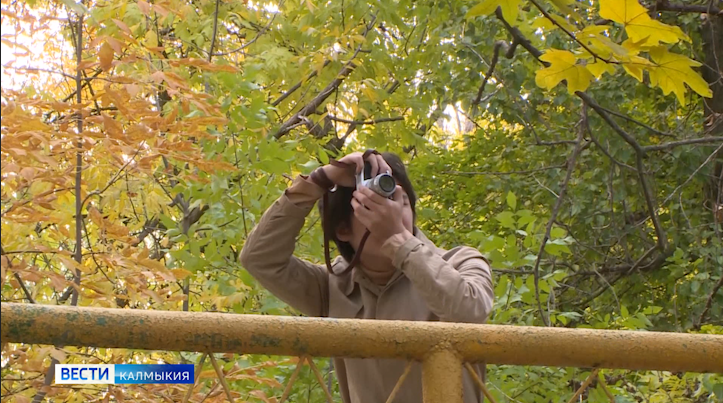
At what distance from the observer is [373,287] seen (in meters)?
1.66

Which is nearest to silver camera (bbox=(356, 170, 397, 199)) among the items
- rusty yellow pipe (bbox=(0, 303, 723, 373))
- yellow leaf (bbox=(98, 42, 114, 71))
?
rusty yellow pipe (bbox=(0, 303, 723, 373))

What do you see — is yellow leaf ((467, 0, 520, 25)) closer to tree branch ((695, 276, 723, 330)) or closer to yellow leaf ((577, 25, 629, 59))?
yellow leaf ((577, 25, 629, 59))

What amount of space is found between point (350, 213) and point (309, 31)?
9.20 feet

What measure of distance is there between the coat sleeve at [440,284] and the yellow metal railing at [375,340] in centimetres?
46

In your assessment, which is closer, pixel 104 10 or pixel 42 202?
pixel 42 202

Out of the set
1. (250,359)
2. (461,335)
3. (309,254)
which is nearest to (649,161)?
(309,254)

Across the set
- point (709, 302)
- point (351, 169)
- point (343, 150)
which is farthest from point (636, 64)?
point (709, 302)

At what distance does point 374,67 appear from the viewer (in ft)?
15.8

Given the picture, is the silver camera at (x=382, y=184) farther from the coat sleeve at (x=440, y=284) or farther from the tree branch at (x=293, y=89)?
the tree branch at (x=293, y=89)

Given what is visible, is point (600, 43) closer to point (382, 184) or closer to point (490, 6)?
point (490, 6)

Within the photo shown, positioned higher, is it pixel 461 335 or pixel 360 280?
pixel 360 280

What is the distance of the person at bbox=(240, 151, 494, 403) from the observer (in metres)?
1.46

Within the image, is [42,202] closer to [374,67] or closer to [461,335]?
[461,335]

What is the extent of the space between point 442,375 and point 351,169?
848mm
